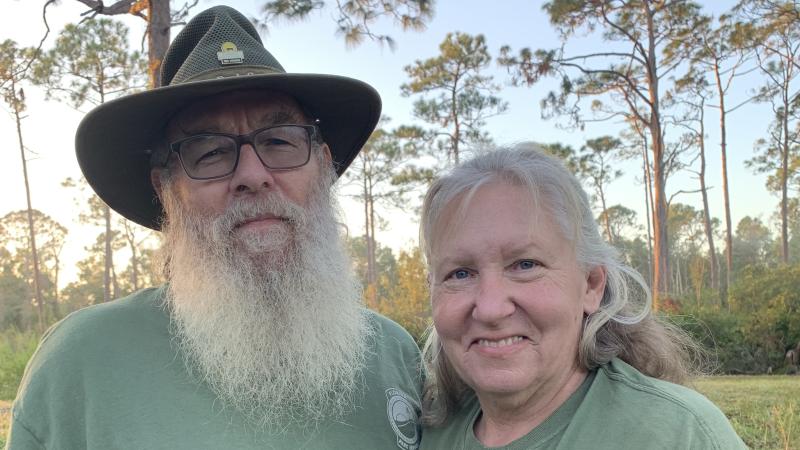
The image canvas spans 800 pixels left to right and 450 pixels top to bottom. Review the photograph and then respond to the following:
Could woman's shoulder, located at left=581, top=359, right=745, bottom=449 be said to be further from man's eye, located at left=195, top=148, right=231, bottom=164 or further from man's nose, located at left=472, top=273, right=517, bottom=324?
man's eye, located at left=195, top=148, right=231, bottom=164

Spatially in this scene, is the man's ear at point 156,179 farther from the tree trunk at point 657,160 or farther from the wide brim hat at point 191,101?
the tree trunk at point 657,160

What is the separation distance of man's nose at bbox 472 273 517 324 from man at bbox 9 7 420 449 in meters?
0.60

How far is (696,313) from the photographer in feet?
46.3

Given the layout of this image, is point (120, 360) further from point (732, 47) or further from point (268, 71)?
point (732, 47)

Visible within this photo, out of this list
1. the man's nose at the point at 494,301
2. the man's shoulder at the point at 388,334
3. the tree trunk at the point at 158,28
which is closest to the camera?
the man's nose at the point at 494,301

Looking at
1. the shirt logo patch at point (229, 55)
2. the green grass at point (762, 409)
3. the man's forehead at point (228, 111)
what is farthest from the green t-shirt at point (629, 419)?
the green grass at point (762, 409)

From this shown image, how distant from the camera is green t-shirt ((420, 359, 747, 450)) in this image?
1.36m

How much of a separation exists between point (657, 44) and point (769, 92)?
1127 cm

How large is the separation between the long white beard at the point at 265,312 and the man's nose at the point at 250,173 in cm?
5

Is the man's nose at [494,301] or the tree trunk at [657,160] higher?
the tree trunk at [657,160]

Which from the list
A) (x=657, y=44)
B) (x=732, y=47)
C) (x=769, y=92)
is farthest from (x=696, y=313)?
(x=769, y=92)

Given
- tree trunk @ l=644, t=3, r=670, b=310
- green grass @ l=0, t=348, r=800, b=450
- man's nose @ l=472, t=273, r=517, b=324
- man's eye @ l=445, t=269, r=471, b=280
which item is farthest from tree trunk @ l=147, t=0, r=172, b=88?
tree trunk @ l=644, t=3, r=670, b=310

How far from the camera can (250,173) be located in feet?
6.51

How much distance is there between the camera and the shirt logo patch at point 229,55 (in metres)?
2.05
